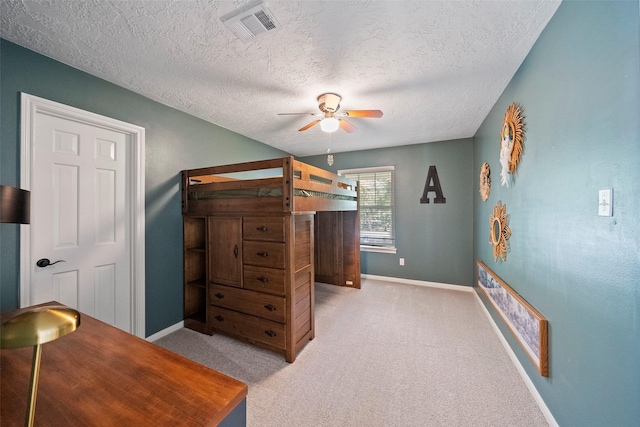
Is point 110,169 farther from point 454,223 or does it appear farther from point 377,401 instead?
point 454,223

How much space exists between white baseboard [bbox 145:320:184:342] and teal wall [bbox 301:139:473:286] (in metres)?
3.07

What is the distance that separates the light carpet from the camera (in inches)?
59.7

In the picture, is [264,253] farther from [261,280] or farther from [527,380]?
[527,380]

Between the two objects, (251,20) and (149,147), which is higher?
(251,20)

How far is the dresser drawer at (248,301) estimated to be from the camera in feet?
6.97

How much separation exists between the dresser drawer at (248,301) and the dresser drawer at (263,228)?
54 centimetres

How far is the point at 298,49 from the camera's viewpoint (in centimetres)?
168

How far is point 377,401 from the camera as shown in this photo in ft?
5.33

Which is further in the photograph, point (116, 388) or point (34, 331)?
point (116, 388)

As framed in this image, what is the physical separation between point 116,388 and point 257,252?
1.48 metres

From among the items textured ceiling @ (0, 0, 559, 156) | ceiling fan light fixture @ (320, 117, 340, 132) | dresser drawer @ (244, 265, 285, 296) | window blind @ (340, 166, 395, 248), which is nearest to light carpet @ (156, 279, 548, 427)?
dresser drawer @ (244, 265, 285, 296)

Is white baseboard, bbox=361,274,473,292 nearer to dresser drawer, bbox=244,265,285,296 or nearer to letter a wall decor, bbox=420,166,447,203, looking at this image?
letter a wall decor, bbox=420,166,447,203

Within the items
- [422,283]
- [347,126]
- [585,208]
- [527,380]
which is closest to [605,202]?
[585,208]

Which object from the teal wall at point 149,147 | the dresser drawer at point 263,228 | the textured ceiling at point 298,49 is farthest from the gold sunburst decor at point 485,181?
the teal wall at point 149,147
